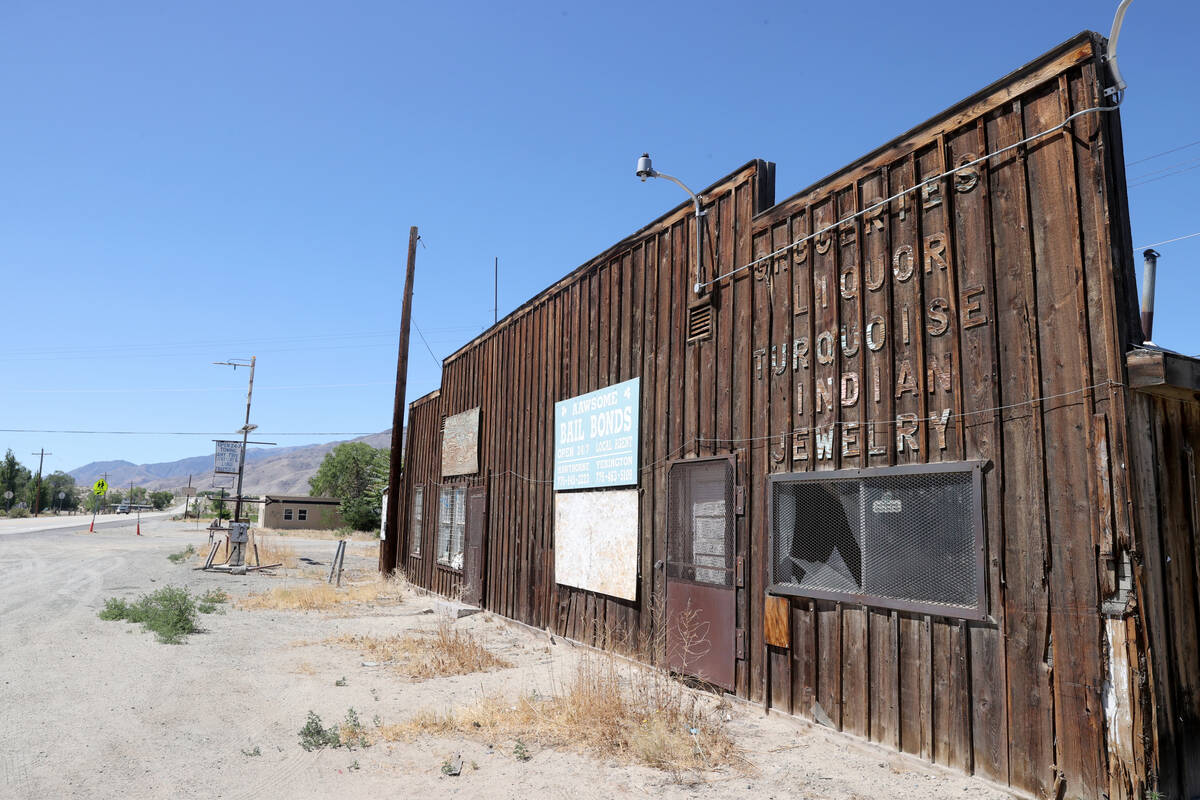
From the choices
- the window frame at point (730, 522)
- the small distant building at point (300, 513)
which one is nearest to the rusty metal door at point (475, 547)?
the window frame at point (730, 522)

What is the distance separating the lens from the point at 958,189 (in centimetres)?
645

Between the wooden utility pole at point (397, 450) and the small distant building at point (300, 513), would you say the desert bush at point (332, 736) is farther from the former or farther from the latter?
the small distant building at point (300, 513)

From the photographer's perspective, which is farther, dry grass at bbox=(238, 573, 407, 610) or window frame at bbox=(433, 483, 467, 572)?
window frame at bbox=(433, 483, 467, 572)

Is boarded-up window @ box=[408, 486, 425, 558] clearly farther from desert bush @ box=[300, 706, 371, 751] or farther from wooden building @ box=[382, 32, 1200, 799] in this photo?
desert bush @ box=[300, 706, 371, 751]

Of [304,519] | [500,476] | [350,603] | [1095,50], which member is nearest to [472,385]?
[500,476]

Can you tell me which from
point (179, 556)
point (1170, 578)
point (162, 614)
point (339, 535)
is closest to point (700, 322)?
point (1170, 578)

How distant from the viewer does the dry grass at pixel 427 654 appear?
33.0ft

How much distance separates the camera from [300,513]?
214 feet

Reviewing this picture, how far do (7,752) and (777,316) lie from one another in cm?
798

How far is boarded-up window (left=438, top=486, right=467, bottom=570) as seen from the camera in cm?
1778

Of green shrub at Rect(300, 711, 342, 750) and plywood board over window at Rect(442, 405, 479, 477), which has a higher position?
plywood board over window at Rect(442, 405, 479, 477)

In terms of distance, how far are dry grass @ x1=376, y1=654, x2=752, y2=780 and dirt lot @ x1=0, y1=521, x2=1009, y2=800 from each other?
0.17 meters

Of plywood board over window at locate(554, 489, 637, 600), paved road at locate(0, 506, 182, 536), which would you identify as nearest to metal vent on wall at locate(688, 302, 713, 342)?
plywood board over window at locate(554, 489, 637, 600)

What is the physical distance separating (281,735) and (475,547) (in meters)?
9.67
